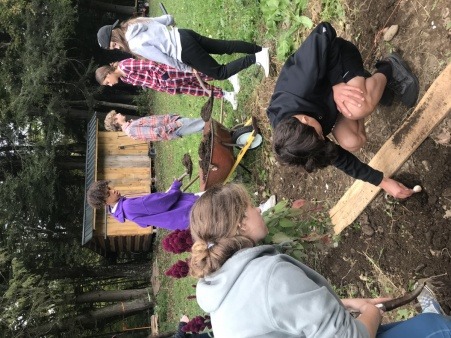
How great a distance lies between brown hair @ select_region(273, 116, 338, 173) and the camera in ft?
9.05

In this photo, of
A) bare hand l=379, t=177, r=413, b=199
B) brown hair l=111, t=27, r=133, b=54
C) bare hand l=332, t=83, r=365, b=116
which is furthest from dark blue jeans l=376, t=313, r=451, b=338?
brown hair l=111, t=27, r=133, b=54

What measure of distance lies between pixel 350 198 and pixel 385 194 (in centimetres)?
38

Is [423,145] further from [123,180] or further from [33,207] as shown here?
[33,207]

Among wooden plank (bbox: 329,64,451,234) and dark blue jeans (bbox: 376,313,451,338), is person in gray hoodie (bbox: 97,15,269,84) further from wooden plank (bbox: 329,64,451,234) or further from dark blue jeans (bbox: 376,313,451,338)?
dark blue jeans (bbox: 376,313,451,338)

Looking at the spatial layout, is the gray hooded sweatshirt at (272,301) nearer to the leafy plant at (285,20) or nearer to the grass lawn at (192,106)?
the leafy plant at (285,20)

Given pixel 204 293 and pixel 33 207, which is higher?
pixel 204 293

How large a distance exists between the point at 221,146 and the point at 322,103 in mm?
2625

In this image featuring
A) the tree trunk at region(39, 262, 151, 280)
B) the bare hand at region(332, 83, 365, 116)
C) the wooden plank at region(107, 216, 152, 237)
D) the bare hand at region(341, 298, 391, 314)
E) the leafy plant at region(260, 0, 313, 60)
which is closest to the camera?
the bare hand at region(341, 298, 391, 314)

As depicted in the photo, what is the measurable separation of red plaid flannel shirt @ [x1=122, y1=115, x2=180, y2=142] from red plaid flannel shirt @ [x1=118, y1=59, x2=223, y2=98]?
478mm

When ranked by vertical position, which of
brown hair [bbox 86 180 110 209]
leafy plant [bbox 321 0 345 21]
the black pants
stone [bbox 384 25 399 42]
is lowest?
brown hair [bbox 86 180 110 209]

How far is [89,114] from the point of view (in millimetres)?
13617

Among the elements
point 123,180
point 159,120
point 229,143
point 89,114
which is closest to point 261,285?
point 229,143

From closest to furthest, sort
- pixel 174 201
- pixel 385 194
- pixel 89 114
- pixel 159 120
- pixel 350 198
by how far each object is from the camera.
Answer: pixel 385 194 < pixel 350 198 < pixel 174 201 < pixel 159 120 < pixel 89 114

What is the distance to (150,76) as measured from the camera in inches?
242
